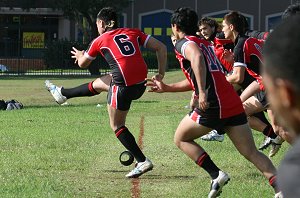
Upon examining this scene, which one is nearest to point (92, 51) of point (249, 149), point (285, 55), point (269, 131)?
point (249, 149)

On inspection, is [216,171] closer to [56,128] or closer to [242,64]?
[242,64]

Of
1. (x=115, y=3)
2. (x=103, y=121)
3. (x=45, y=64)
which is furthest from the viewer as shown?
(x=115, y=3)

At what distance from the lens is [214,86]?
8.47 meters

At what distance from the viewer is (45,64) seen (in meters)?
59.0

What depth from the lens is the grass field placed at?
9.34m

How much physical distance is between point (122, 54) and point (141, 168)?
1.38 m

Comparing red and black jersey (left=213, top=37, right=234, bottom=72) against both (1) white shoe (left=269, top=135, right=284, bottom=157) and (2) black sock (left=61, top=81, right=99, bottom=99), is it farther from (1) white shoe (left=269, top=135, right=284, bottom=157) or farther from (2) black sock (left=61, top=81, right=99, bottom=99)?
(2) black sock (left=61, top=81, right=99, bottom=99)

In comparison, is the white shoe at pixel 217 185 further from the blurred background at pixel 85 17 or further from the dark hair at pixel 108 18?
the blurred background at pixel 85 17

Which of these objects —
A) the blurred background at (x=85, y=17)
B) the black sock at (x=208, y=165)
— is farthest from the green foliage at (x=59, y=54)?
the black sock at (x=208, y=165)

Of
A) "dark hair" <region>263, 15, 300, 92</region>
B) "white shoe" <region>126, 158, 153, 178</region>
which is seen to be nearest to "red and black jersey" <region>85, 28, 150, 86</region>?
"white shoe" <region>126, 158, 153, 178</region>

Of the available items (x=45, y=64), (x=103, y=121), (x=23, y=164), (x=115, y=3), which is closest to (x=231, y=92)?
(x=23, y=164)

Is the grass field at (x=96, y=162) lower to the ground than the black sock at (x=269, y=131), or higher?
lower

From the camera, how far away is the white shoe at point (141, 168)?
1027cm

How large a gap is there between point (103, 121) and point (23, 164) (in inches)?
292
